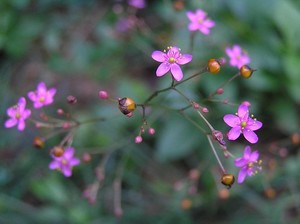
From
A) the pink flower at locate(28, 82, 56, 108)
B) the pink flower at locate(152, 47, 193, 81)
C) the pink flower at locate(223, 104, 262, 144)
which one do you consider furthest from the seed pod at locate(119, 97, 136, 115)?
the pink flower at locate(28, 82, 56, 108)

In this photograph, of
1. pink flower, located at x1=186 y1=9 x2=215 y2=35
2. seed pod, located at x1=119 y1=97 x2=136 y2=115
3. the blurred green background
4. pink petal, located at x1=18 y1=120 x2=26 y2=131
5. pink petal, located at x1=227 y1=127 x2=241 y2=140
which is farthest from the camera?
the blurred green background

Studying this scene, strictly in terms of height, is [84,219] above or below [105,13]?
below

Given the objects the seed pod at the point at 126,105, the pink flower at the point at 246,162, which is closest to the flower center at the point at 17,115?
the seed pod at the point at 126,105

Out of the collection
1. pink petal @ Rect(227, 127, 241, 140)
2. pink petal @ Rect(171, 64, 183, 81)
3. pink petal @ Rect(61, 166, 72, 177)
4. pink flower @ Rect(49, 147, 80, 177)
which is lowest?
pink petal @ Rect(61, 166, 72, 177)

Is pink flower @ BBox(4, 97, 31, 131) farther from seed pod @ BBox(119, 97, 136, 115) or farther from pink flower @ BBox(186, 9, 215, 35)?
pink flower @ BBox(186, 9, 215, 35)

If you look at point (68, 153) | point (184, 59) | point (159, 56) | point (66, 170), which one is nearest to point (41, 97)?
point (68, 153)

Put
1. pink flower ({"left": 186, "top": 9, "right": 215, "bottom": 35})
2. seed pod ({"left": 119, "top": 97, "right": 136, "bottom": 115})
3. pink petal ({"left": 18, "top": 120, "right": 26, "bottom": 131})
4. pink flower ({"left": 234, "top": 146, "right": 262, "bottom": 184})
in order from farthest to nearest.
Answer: pink flower ({"left": 186, "top": 9, "right": 215, "bottom": 35}), pink petal ({"left": 18, "top": 120, "right": 26, "bottom": 131}), pink flower ({"left": 234, "top": 146, "right": 262, "bottom": 184}), seed pod ({"left": 119, "top": 97, "right": 136, "bottom": 115})

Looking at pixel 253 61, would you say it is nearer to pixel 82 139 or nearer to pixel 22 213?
pixel 82 139

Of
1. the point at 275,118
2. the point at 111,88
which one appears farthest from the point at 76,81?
the point at 275,118
